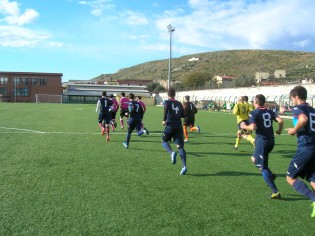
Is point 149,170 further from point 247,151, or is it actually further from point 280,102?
point 280,102

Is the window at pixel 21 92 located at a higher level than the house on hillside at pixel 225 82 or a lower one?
lower

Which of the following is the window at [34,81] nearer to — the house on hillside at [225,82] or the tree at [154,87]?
the tree at [154,87]

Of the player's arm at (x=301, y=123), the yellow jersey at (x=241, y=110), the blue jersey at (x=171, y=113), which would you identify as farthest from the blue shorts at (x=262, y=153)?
the yellow jersey at (x=241, y=110)

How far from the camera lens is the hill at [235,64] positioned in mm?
97875

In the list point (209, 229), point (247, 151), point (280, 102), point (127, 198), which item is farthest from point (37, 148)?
point (280, 102)

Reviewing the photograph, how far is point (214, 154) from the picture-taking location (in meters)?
10.6

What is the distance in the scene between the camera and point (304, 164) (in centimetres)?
491

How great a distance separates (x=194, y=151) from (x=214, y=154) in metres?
0.75

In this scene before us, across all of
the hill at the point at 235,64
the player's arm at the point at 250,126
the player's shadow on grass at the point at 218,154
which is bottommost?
the player's shadow on grass at the point at 218,154

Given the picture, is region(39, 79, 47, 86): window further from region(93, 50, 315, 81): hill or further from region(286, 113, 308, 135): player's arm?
region(286, 113, 308, 135): player's arm

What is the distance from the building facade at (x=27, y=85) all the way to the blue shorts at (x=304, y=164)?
254ft

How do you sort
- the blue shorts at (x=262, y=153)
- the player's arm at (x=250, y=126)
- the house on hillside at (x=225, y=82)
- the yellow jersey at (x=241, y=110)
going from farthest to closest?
the house on hillside at (x=225, y=82)
the yellow jersey at (x=241, y=110)
the blue shorts at (x=262, y=153)
the player's arm at (x=250, y=126)

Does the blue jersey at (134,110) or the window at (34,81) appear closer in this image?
the blue jersey at (134,110)

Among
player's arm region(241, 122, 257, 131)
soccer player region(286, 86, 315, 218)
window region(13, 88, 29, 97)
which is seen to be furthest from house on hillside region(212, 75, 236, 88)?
soccer player region(286, 86, 315, 218)
